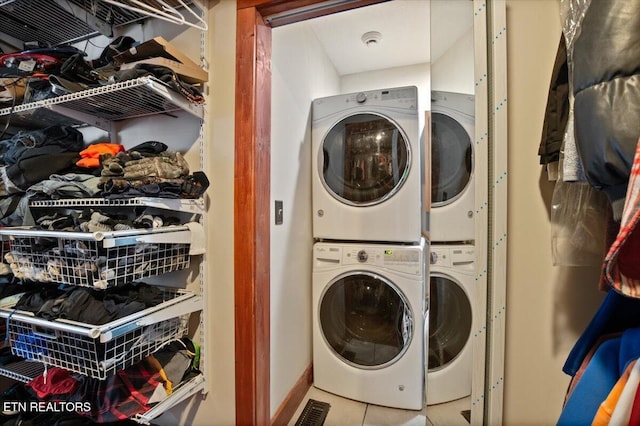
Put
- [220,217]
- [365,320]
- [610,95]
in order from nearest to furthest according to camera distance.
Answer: [610,95], [220,217], [365,320]

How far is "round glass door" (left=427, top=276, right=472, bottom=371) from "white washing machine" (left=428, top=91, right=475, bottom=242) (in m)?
0.19

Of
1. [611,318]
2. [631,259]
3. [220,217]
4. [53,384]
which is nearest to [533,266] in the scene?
[611,318]

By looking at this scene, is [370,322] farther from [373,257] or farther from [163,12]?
[163,12]

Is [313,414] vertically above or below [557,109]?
below

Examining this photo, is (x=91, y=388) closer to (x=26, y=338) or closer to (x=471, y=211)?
(x=26, y=338)

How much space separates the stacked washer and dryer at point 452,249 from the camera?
2.61ft

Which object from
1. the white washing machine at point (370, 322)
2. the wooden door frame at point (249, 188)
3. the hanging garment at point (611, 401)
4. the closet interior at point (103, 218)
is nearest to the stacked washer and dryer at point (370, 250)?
the white washing machine at point (370, 322)

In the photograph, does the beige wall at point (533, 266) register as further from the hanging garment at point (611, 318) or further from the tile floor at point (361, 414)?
the tile floor at point (361, 414)

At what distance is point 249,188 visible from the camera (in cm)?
102

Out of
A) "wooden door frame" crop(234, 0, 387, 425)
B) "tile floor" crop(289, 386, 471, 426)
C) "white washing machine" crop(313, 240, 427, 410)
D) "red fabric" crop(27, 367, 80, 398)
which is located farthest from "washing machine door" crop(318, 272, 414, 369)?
"red fabric" crop(27, 367, 80, 398)

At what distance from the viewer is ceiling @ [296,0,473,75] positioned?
149 centimetres

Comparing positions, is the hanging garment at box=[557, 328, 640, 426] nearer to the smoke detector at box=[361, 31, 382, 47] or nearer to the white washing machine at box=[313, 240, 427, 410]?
the white washing machine at box=[313, 240, 427, 410]

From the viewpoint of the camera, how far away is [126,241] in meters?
0.78

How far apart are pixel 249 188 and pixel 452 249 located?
0.80 m
